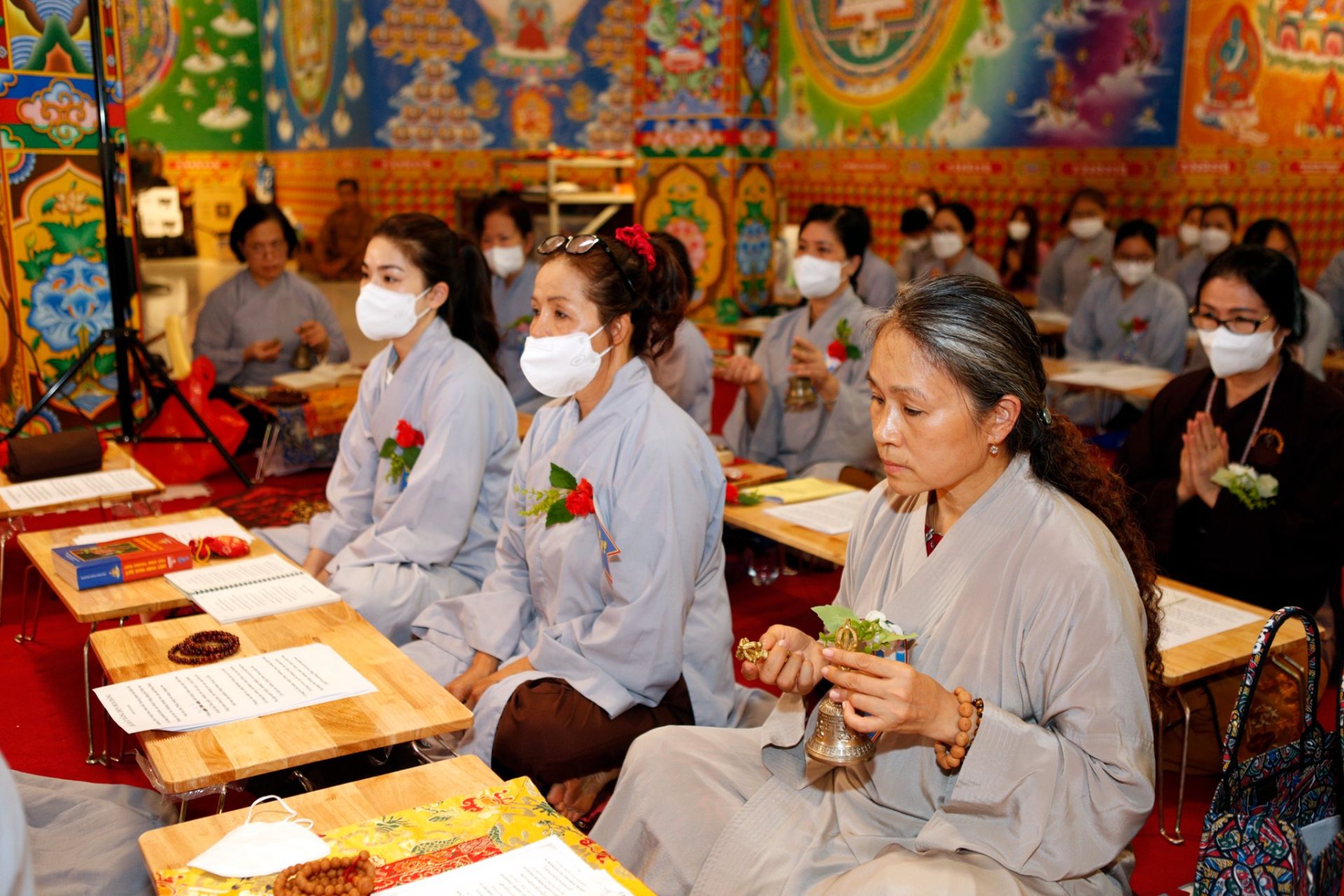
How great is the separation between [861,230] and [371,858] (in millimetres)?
4137

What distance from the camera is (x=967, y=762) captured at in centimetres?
202

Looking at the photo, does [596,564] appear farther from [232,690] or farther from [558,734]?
[232,690]

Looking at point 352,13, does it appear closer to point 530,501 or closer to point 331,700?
point 530,501

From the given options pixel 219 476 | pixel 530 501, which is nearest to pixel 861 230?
pixel 530 501

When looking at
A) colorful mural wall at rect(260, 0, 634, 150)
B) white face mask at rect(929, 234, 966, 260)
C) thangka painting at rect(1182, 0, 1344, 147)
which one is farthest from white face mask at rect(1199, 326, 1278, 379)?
colorful mural wall at rect(260, 0, 634, 150)

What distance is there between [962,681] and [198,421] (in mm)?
4936

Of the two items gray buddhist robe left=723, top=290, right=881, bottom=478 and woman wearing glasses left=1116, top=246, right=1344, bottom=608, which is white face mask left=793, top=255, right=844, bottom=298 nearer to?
gray buddhist robe left=723, top=290, right=881, bottom=478

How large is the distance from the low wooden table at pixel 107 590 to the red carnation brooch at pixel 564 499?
0.83 metres

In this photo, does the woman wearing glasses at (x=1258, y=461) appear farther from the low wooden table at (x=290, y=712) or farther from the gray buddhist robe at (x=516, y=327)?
the gray buddhist robe at (x=516, y=327)

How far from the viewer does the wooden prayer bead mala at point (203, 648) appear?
2.57m

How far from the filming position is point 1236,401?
12.8ft

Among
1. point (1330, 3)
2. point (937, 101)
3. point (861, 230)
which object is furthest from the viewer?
point (937, 101)

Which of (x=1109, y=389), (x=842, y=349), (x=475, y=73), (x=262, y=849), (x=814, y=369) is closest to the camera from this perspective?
(x=262, y=849)

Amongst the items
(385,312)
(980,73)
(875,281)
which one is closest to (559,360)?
(385,312)
